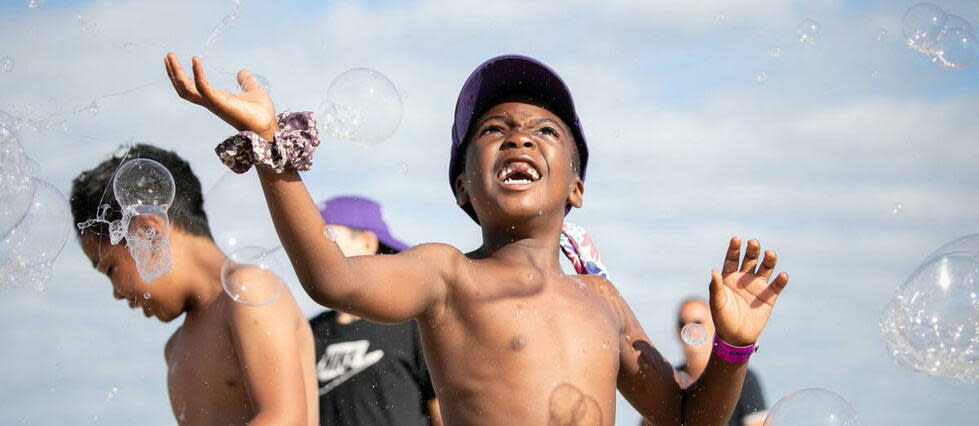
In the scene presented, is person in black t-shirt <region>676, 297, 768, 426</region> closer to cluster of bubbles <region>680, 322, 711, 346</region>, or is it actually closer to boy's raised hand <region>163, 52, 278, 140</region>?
cluster of bubbles <region>680, 322, 711, 346</region>

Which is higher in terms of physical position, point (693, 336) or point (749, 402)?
point (693, 336)

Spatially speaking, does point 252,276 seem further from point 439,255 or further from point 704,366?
point 704,366

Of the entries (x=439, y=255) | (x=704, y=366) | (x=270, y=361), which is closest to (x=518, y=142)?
(x=439, y=255)

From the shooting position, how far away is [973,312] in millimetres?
3959

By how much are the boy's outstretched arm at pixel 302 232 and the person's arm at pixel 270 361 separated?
0.67 m

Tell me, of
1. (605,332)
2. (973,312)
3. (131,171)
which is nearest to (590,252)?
(605,332)

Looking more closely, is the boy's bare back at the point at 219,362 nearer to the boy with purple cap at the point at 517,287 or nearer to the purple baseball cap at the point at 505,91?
the boy with purple cap at the point at 517,287

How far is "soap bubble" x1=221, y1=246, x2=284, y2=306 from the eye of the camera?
10.6 ft

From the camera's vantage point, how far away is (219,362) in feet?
12.8

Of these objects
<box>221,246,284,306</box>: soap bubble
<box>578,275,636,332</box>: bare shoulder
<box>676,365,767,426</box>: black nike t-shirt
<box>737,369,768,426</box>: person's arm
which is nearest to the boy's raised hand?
<box>221,246,284,306</box>: soap bubble

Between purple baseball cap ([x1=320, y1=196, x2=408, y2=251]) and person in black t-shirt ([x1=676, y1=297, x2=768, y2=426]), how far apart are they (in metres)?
1.48

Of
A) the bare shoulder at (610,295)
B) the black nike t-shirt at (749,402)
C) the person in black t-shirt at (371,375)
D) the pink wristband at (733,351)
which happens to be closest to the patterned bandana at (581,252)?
the bare shoulder at (610,295)

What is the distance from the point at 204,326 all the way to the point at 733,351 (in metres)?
1.78

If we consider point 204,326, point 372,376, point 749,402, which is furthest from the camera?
point 749,402
